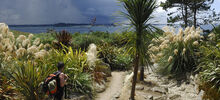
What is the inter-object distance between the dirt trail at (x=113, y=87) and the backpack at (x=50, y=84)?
2540 mm

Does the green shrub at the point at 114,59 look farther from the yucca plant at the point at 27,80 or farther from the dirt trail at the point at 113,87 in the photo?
the yucca plant at the point at 27,80

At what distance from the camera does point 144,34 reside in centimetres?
548

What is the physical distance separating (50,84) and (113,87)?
411 cm

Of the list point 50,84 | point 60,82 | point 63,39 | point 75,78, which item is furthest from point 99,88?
point 63,39

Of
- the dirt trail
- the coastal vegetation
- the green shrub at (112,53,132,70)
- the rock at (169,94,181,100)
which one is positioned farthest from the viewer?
the green shrub at (112,53,132,70)

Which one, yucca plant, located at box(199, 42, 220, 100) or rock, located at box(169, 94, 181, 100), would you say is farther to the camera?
rock, located at box(169, 94, 181, 100)

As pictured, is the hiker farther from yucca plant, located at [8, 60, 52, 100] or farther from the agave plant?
the agave plant

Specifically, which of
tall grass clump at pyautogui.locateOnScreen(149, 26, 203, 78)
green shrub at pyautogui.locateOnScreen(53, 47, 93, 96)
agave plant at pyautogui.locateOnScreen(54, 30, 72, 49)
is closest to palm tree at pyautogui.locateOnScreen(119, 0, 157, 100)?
green shrub at pyautogui.locateOnScreen(53, 47, 93, 96)

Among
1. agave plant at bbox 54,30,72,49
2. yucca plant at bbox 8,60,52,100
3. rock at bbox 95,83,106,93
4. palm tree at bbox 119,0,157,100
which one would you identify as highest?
palm tree at bbox 119,0,157,100

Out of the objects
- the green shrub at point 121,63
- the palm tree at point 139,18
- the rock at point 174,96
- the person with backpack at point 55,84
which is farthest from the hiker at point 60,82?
the green shrub at point 121,63

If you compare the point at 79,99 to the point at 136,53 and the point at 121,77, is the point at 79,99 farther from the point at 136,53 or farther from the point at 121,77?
the point at 121,77

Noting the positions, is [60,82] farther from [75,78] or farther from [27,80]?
[75,78]

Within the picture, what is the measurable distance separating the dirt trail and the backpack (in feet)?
8.33

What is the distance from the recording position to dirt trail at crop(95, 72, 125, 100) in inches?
266
